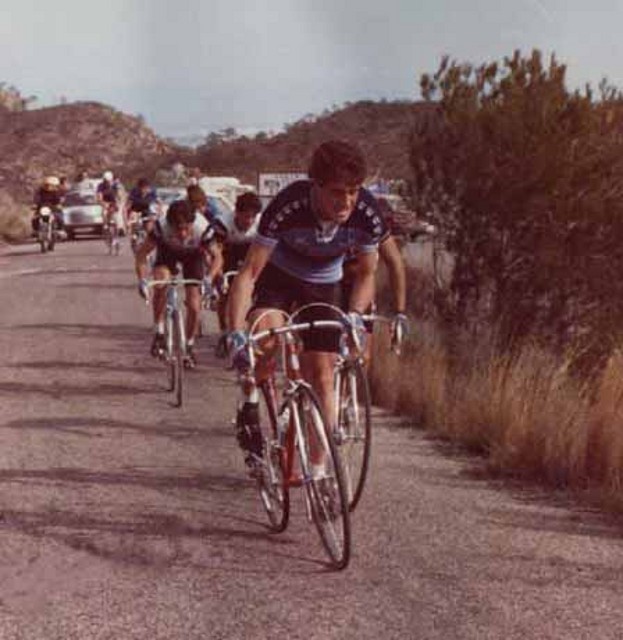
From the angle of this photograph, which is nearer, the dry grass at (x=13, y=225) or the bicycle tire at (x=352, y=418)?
the bicycle tire at (x=352, y=418)

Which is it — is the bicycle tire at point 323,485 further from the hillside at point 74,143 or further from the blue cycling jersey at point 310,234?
the hillside at point 74,143

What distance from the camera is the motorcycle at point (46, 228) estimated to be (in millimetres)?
31000

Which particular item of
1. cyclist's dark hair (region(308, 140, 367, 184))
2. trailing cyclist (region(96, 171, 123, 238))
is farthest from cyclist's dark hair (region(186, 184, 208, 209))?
trailing cyclist (region(96, 171, 123, 238))

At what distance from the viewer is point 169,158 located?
100562mm

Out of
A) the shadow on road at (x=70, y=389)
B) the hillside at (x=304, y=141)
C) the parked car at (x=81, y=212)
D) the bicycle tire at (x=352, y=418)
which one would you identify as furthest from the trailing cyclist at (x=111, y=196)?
the hillside at (x=304, y=141)

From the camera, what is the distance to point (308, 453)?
5723mm

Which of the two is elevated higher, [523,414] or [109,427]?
[523,414]

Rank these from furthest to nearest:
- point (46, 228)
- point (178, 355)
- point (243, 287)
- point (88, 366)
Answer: point (46, 228) < point (88, 366) < point (178, 355) < point (243, 287)

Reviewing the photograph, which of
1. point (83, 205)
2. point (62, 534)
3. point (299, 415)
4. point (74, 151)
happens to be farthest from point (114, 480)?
point (74, 151)

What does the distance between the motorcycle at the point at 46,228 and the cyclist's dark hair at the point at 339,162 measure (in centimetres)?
2595

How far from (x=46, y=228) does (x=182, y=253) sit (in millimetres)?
20979

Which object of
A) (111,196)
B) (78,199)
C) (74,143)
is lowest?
(78,199)

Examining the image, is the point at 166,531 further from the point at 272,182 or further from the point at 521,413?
the point at 272,182

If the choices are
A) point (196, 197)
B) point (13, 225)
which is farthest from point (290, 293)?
point (13, 225)
